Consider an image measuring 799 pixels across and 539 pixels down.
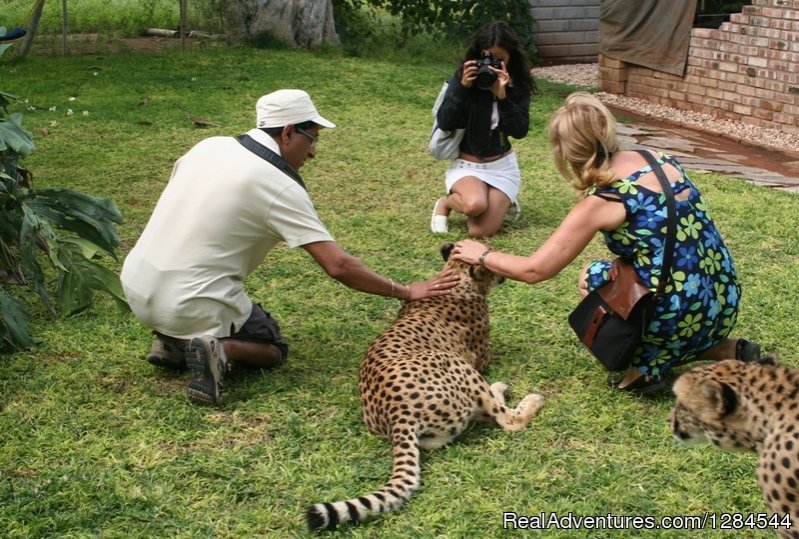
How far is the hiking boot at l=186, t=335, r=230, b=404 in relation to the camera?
4.05m

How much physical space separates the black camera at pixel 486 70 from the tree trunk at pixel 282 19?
726cm

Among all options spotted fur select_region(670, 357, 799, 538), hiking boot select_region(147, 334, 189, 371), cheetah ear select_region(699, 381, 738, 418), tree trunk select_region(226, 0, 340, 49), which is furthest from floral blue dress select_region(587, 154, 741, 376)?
tree trunk select_region(226, 0, 340, 49)

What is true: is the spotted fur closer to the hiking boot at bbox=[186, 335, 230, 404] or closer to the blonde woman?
the blonde woman

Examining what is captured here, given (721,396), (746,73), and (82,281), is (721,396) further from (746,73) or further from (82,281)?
(746,73)

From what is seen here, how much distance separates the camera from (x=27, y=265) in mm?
4824

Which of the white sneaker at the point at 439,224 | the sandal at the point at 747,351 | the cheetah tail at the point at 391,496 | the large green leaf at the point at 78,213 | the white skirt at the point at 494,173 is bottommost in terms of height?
the white sneaker at the point at 439,224

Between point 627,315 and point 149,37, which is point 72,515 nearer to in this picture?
point 627,315

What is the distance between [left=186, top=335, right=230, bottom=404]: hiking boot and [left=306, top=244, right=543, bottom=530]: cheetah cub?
622 millimetres

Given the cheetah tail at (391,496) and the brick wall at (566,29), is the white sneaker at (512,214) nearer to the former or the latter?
the cheetah tail at (391,496)

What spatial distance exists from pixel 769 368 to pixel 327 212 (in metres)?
4.36

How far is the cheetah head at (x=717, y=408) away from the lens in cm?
302

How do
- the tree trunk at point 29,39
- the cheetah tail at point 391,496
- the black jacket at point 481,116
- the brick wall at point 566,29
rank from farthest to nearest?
1. the brick wall at point 566,29
2. the tree trunk at point 29,39
3. the black jacket at point 481,116
4. the cheetah tail at point 391,496

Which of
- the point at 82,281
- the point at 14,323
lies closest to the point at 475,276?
the point at 82,281

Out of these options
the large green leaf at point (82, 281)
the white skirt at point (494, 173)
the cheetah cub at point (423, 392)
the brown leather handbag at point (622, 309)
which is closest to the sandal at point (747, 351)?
the brown leather handbag at point (622, 309)
